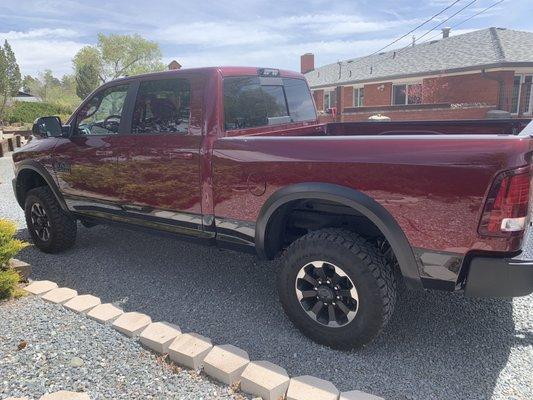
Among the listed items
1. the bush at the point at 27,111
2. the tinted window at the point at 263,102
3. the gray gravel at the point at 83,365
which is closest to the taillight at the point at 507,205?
the gray gravel at the point at 83,365

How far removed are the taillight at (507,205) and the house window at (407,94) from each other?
2167 centimetres

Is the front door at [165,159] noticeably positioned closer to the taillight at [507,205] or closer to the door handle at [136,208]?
the door handle at [136,208]

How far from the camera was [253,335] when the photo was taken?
122 inches

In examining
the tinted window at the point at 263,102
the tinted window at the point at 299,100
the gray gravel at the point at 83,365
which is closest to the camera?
the gray gravel at the point at 83,365

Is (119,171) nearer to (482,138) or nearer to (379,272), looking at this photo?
(379,272)

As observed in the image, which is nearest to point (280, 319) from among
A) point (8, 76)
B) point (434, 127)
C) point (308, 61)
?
point (434, 127)

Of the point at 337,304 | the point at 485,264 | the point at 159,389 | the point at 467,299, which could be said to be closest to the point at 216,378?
the point at 159,389

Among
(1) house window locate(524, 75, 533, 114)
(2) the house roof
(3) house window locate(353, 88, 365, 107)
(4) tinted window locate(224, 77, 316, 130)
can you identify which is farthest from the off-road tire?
(3) house window locate(353, 88, 365, 107)

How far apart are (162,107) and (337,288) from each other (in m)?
2.17

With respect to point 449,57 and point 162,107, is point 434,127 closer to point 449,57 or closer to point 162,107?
point 162,107

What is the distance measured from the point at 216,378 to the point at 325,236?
1.13 m

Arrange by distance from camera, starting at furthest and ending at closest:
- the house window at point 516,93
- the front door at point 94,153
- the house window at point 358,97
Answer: the house window at point 358,97, the house window at point 516,93, the front door at point 94,153

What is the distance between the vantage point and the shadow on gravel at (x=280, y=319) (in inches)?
103

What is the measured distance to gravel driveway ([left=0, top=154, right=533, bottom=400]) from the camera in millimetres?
2572
